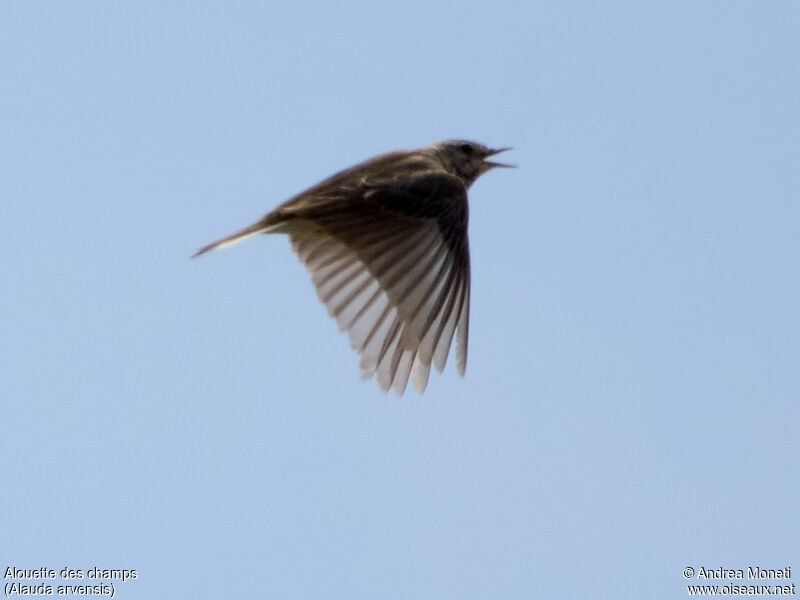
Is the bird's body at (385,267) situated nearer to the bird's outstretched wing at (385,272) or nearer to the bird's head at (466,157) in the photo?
the bird's outstretched wing at (385,272)

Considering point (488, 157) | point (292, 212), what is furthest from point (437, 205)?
point (488, 157)

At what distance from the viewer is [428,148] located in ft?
26.6

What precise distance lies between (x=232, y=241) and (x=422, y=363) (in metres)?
1.25

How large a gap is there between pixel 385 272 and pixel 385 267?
32mm

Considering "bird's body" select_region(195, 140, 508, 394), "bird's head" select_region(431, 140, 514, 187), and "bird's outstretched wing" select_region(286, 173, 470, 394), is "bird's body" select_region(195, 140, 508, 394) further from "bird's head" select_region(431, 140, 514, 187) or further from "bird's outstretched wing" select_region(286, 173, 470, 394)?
"bird's head" select_region(431, 140, 514, 187)

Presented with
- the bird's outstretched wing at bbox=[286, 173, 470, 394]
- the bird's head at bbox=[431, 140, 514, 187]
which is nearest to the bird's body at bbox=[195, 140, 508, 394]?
the bird's outstretched wing at bbox=[286, 173, 470, 394]

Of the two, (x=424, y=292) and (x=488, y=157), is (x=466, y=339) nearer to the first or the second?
(x=424, y=292)

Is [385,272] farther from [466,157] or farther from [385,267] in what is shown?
[466,157]

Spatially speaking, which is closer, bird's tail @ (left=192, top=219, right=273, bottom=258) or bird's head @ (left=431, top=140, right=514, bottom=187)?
bird's tail @ (left=192, top=219, right=273, bottom=258)

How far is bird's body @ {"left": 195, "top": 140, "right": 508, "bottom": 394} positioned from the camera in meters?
6.71

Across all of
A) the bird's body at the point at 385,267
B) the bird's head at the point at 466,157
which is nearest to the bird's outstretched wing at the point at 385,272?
the bird's body at the point at 385,267

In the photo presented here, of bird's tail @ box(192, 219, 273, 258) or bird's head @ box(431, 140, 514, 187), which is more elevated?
bird's head @ box(431, 140, 514, 187)

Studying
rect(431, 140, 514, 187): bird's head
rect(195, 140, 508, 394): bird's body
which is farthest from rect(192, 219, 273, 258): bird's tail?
rect(431, 140, 514, 187): bird's head

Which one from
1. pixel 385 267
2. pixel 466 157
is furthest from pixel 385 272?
pixel 466 157
